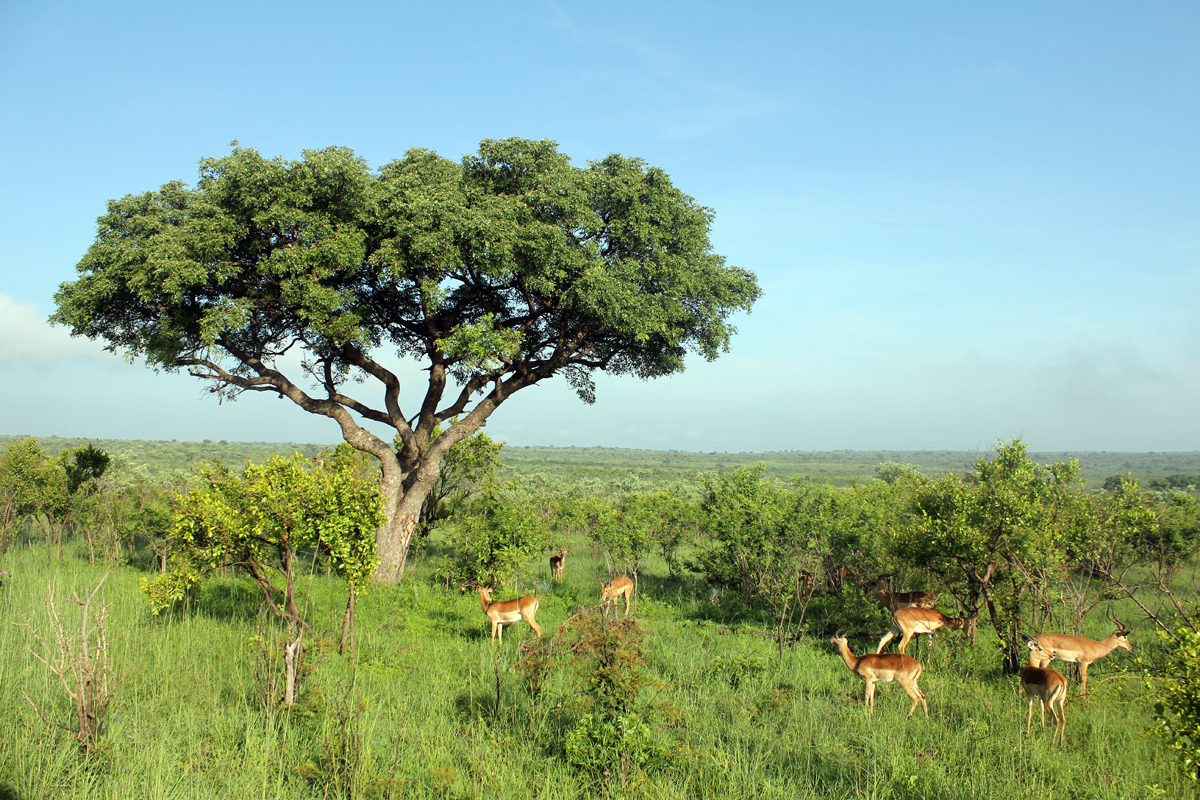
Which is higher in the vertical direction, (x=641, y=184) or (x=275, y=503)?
(x=641, y=184)

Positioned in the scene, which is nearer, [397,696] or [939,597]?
[397,696]

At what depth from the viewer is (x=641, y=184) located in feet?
54.9

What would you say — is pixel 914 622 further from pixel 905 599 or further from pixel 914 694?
pixel 914 694

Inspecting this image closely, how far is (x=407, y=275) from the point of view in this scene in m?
16.2

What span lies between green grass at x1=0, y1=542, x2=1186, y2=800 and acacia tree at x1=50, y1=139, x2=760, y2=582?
6.84 meters

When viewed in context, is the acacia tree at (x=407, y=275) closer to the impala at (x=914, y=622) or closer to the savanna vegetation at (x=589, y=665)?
the savanna vegetation at (x=589, y=665)

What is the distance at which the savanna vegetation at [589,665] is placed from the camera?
6.23m

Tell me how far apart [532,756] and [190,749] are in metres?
3.54

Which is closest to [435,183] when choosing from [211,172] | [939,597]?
[211,172]

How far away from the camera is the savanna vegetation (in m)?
6.23

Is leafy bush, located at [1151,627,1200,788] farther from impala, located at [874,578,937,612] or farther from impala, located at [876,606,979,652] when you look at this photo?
impala, located at [874,578,937,612]

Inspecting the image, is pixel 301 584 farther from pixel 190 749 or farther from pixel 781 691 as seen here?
pixel 781 691

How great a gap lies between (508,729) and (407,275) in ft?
39.3

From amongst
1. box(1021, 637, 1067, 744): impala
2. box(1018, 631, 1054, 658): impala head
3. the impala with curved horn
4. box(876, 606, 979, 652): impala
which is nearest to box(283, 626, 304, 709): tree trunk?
box(1021, 637, 1067, 744): impala
